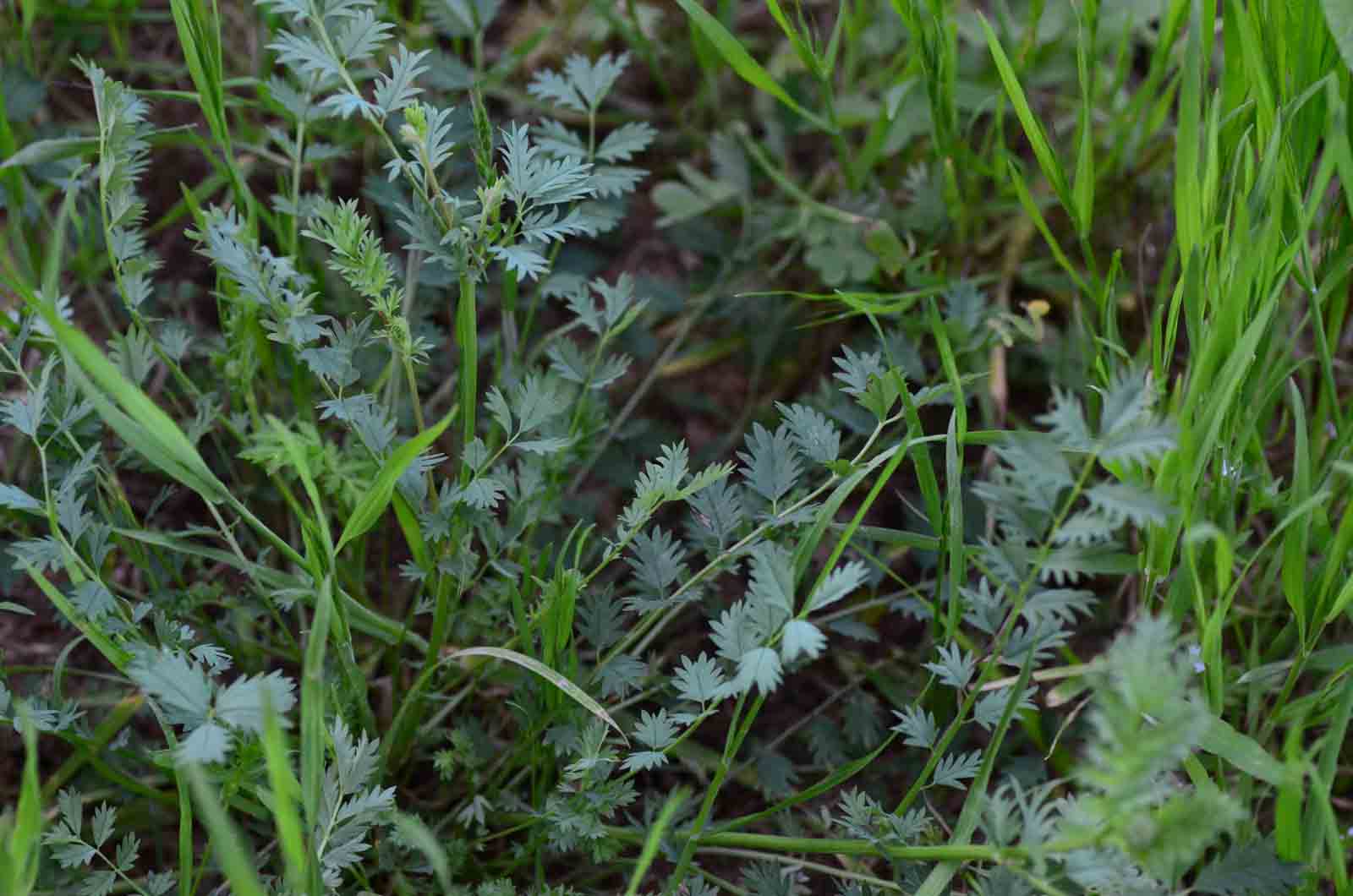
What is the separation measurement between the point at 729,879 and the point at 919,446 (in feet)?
2.26

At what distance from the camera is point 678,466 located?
1.35 m

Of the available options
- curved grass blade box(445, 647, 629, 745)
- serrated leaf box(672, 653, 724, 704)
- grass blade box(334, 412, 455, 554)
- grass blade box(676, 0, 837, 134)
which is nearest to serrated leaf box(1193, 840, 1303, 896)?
serrated leaf box(672, 653, 724, 704)

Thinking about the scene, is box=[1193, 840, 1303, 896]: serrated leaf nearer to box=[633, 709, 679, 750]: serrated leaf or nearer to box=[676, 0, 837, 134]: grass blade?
box=[633, 709, 679, 750]: serrated leaf

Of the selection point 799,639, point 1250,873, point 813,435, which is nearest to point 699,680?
point 799,639

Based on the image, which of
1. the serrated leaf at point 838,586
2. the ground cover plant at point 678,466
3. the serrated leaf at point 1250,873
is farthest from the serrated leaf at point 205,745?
the serrated leaf at point 1250,873

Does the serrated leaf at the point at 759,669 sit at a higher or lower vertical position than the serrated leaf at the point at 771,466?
lower

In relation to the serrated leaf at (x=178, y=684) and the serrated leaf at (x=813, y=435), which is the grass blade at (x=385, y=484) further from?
the serrated leaf at (x=813, y=435)

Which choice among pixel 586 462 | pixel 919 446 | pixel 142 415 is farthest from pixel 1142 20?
pixel 142 415

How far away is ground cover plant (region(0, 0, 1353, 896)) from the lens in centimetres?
125

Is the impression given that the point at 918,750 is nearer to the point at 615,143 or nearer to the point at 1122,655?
the point at 1122,655

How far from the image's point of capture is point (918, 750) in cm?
173

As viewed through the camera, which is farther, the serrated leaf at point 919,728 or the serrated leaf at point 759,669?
A: the serrated leaf at point 919,728

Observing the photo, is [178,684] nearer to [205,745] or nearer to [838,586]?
[205,745]

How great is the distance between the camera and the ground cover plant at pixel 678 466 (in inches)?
49.4
